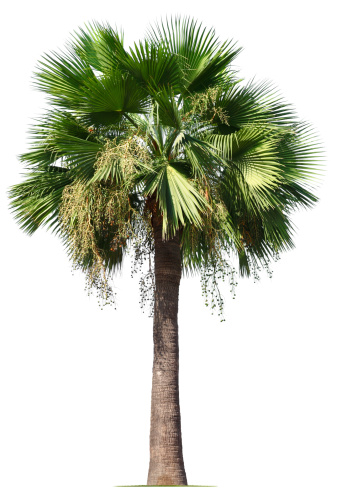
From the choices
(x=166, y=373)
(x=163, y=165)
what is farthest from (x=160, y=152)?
(x=166, y=373)

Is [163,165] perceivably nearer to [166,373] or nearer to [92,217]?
[92,217]

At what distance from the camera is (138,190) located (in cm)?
1179

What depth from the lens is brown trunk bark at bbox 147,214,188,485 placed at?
10812 mm

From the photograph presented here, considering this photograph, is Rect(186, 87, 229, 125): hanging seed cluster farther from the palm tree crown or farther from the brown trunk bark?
the brown trunk bark

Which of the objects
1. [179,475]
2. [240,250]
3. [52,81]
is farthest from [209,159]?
[179,475]

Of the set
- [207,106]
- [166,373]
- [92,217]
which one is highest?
[207,106]

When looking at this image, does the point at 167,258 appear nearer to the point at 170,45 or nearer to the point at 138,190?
the point at 138,190

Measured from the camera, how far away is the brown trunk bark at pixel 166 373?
35.5 feet

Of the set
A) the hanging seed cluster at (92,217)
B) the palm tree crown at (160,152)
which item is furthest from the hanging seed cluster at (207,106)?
the hanging seed cluster at (92,217)

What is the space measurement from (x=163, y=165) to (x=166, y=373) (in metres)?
3.42

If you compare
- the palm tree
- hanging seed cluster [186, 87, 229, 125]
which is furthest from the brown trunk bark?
hanging seed cluster [186, 87, 229, 125]

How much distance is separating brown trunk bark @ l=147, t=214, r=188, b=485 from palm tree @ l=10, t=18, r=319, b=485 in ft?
0.06

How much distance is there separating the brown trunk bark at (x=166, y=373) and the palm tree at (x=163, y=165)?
0.06ft

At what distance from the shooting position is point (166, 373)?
11164mm
